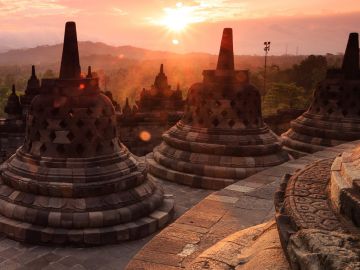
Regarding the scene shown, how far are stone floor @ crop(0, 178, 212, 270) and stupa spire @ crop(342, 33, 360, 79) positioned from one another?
9.24 metres

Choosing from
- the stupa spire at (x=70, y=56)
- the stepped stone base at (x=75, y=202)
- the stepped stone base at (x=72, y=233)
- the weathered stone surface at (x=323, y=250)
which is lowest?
the stepped stone base at (x=72, y=233)

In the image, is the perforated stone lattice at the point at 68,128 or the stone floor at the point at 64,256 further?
the perforated stone lattice at the point at 68,128

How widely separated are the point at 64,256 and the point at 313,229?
471cm

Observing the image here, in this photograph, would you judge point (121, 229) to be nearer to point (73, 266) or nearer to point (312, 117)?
point (73, 266)

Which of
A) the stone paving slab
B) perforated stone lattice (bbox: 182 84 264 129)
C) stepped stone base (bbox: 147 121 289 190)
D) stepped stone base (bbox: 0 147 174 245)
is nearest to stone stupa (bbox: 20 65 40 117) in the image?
stepped stone base (bbox: 147 121 289 190)

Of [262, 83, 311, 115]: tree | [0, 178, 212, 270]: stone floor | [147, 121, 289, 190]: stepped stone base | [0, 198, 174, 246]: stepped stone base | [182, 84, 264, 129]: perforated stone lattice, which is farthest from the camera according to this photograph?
[262, 83, 311, 115]: tree

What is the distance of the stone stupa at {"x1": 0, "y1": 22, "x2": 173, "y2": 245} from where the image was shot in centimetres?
648

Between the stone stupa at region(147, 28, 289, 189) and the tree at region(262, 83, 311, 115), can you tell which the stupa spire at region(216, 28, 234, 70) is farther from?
the tree at region(262, 83, 311, 115)

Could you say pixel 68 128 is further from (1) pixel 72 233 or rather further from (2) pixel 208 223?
(2) pixel 208 223

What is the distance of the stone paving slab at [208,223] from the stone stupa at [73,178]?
1.79 meters

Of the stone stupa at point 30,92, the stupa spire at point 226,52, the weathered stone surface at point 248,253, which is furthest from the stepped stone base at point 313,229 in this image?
the stone stupa at point 30,92

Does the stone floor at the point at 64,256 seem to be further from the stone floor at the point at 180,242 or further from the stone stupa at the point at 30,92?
the stone stupa at the point at 30,92

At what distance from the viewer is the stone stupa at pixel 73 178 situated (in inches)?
255

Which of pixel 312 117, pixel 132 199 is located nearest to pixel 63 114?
pixel 132 199
